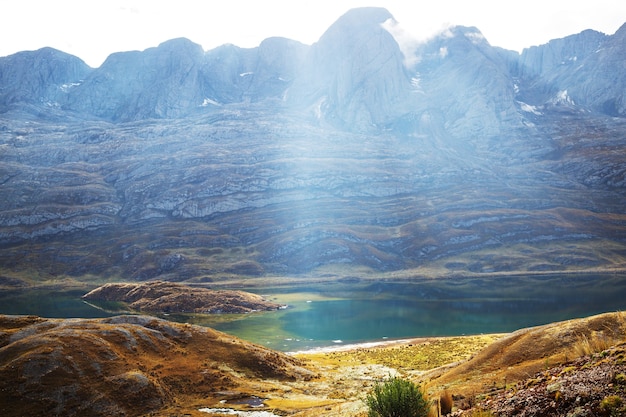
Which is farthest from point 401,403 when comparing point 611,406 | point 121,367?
point 121,367

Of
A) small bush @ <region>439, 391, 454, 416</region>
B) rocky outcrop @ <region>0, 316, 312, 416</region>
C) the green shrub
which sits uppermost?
the green shrub

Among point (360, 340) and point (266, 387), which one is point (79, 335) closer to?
point (266, 387)

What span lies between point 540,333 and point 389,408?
21591 millimetres

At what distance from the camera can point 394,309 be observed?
13950cm

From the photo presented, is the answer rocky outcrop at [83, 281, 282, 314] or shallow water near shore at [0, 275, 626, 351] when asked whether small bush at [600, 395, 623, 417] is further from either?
rocky outcrop at [83, 281, 282, 314]

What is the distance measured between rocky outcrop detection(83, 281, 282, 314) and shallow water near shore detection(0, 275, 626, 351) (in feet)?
30.4

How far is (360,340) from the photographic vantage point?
3942 inches

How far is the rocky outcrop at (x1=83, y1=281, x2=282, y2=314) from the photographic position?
471 feet

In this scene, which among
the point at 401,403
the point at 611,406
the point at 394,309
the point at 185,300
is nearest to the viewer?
the point at 611,406

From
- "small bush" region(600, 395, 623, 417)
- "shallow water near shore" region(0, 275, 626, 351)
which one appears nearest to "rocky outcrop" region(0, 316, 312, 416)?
"small bush" region(600, 395, 623, 417)

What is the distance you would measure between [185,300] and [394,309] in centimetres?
6483

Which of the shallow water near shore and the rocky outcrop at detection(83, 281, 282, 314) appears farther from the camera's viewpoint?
the rocky outcrop at detection(83, 281, 282, 314)

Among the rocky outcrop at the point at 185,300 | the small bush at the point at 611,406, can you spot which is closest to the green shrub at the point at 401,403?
the small bush at the point at 611,406

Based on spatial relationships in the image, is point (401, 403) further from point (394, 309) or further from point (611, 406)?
point (394, 309)
